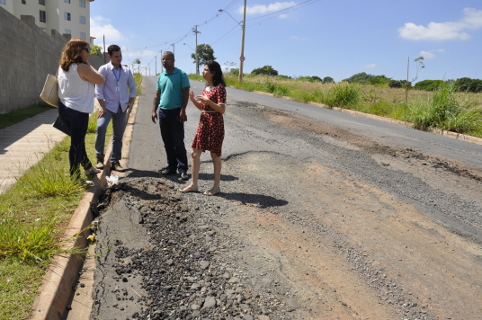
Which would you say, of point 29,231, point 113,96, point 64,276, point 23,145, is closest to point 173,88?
point 113,96

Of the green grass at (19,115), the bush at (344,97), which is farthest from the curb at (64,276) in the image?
the bush at (344,97)

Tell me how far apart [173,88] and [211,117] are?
3.04ft

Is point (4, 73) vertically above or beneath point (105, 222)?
above

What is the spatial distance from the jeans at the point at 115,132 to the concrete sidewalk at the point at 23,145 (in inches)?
28.3

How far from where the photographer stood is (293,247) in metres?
3.65

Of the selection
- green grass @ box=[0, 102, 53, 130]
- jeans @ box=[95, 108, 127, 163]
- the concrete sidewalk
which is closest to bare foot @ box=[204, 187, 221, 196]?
jeans @ box=[95, 108, 127, 163]

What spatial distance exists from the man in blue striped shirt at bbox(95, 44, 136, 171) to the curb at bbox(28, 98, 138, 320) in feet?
4.92

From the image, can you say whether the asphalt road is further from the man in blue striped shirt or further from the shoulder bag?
the shoulder bag

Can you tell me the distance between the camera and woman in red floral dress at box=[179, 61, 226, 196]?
4.51 m

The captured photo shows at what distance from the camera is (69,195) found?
4.29m

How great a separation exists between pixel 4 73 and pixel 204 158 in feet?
22.1

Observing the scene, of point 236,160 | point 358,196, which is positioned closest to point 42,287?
point 358,196

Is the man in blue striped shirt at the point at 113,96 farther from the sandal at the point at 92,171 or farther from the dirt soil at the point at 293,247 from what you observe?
the dirt soil at the point at 293,247

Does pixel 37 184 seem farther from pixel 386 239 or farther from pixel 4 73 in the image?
pixel 4 73
